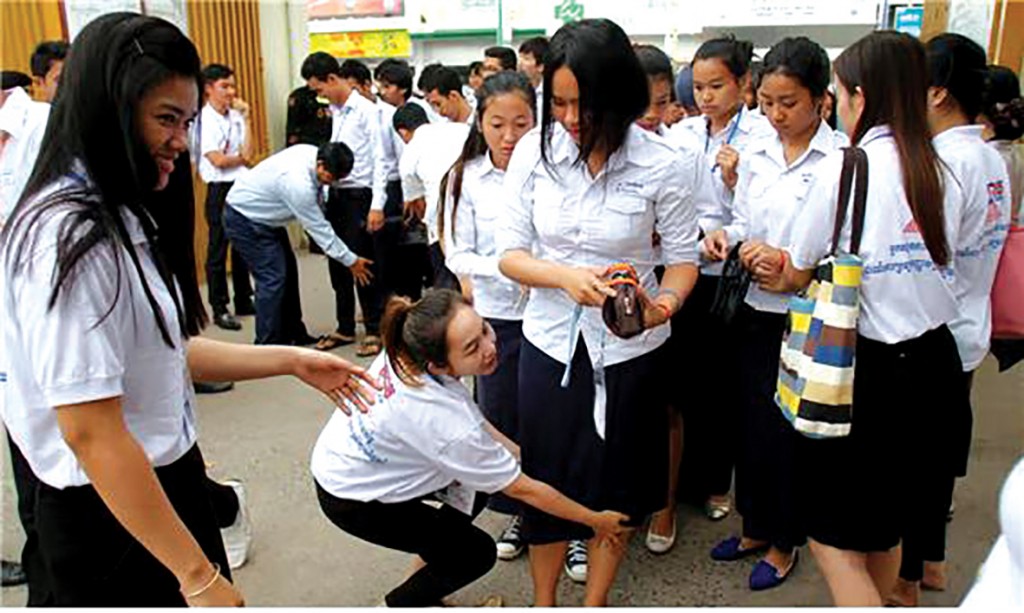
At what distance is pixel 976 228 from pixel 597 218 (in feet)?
2.91

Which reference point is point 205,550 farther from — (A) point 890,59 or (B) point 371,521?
(A) point 890,59

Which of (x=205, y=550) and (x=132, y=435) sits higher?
(x=132, y=435)

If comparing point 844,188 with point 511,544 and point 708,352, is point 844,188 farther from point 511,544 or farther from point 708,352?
point 511,544

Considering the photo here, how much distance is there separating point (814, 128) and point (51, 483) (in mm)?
1965

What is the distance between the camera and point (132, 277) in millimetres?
1173

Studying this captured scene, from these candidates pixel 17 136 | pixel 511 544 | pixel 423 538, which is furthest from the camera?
pixel 17 136

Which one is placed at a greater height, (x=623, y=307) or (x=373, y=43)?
(x=373, y=43)

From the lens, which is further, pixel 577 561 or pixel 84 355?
pixel 577 561

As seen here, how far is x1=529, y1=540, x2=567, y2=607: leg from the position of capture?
7.38 feet

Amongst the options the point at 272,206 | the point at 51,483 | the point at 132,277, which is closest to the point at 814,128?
the point at 132,277

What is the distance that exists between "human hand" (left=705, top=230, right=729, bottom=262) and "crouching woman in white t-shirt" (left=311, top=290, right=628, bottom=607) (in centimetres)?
69

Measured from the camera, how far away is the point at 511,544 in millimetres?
2725

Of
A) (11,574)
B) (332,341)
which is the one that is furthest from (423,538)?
(332,341)

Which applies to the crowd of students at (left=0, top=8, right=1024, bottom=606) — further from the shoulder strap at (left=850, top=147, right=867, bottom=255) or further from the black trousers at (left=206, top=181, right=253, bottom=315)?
the black trousers at (left=206, top=181, right=253, bottom=315)
